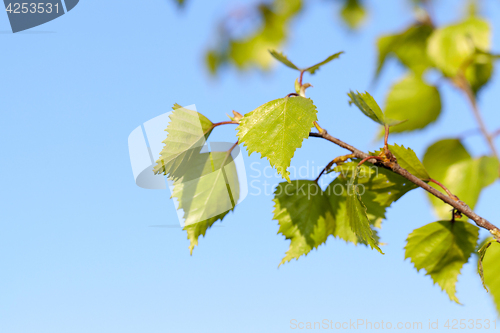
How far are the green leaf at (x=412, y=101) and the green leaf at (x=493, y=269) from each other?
0.32m

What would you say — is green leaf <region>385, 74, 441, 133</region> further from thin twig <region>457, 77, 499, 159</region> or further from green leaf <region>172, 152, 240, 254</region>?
green leaf <region>172, 152, 240, 254</region>

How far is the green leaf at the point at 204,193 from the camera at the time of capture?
1.76 feet

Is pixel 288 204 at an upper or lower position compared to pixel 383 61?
lower

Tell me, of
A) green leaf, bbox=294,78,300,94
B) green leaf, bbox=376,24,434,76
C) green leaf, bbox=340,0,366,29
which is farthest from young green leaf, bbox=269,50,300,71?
Answer: green leaf, bbox=340,0,366,29

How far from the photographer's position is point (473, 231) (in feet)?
1.81

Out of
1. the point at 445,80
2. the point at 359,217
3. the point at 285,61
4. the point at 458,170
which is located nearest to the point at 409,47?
the point at 445,80

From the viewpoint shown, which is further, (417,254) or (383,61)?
(383,61)

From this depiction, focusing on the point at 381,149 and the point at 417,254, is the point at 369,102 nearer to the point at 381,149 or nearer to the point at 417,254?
the point at 381,149

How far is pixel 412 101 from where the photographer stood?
825mm

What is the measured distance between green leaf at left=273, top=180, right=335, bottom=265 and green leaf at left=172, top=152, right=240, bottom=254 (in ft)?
0.25

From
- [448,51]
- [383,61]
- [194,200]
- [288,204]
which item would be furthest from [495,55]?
[194,200]

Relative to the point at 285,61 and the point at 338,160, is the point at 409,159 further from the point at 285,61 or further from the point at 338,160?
the point at 285,61

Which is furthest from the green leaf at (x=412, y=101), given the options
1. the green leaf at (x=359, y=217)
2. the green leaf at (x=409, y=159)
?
the green leaf at (x=359, y=217)

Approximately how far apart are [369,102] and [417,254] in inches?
9.9
